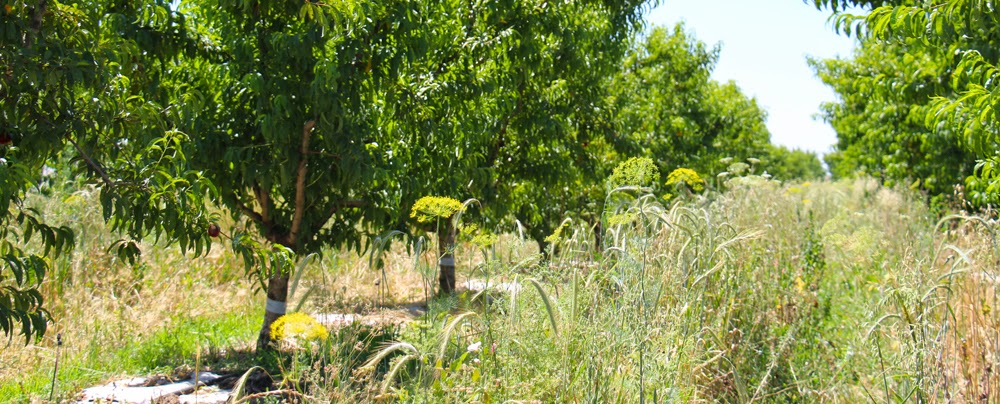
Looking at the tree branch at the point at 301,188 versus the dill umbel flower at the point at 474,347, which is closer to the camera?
the dill umbel flower at the point at 474,347

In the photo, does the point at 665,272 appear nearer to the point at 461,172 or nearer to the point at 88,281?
the point at 461,172

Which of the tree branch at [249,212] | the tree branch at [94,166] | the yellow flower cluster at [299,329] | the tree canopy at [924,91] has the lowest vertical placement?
the yellow flower cluster at [299,329]

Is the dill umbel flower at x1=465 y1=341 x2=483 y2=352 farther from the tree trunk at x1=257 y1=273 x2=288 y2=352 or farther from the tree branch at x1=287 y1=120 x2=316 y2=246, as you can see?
the tree trunk at x1=257 y1=273 x2=288 y2=352

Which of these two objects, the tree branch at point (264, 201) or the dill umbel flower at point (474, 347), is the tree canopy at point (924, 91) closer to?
the dill umbel flower at point (474, 347)

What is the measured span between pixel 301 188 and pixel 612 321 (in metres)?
2.72

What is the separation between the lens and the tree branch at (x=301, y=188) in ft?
16.1

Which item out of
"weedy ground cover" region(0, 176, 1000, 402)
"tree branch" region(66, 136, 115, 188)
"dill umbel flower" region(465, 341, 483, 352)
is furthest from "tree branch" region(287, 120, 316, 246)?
"dill umbel flower" region(465, 341, 483, 352)

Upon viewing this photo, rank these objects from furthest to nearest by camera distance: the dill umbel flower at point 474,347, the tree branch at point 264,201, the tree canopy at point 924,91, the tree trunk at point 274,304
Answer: the tree trunk at point 274,304
the tree branch at point 264,201
the tree canopy at point 924,91
the dill umbel flower at point 474,347

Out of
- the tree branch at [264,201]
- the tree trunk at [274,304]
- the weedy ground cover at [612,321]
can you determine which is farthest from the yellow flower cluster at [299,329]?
the tree trunk at [274,304]

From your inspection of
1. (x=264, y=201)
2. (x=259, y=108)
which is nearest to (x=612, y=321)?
(x=259, y=108)

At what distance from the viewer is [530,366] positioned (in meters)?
2.88

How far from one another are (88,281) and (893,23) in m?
5.83

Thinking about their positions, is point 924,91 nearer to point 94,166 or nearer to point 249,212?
point 249,212

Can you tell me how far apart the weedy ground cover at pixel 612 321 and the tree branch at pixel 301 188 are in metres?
0.32
